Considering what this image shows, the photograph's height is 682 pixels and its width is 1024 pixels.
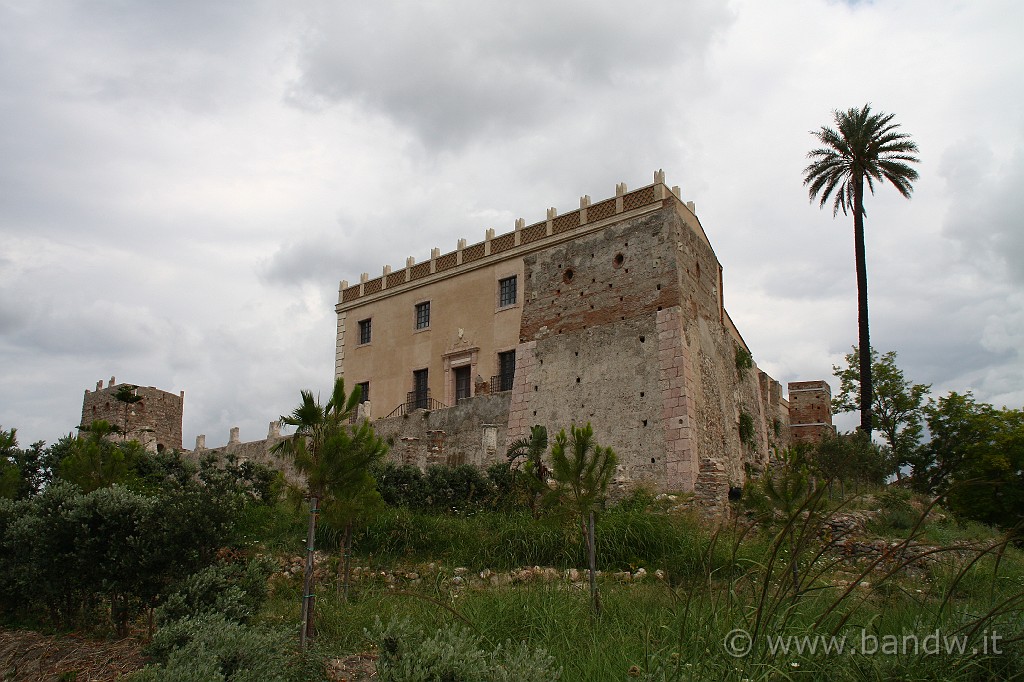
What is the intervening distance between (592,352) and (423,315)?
8.52 meters

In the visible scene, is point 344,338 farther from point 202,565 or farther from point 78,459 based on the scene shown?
point 202,565

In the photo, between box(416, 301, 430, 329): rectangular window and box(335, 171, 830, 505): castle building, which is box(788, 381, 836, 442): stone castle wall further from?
box(416, 301, 430, 329): rectangular window

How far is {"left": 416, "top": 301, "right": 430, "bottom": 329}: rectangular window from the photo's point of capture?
1020 inches

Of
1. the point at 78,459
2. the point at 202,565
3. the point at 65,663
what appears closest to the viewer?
the point at 65,663

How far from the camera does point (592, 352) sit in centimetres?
1931

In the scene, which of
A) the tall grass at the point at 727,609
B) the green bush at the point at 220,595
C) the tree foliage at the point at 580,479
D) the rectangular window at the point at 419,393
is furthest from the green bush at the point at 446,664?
the rectangular window at the point at 419,393

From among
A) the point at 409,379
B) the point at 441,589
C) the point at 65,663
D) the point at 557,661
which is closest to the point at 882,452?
the point at 409,379

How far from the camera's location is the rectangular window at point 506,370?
22641 mm

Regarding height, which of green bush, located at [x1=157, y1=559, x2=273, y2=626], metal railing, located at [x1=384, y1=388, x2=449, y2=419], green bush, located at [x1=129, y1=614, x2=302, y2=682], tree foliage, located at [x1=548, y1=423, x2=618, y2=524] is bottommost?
green bush, located at [x1=129, y1=614, x2=302, y2=682]

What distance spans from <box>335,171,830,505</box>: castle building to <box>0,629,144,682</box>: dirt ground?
11.8m

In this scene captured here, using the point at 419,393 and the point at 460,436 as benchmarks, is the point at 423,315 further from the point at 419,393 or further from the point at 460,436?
the point at 460,436

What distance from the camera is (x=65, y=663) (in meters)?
7.11

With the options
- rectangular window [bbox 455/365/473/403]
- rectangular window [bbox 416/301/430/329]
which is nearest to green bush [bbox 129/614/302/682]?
rectangular window [bbox 455/365/473/403]

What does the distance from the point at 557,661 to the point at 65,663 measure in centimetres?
484
